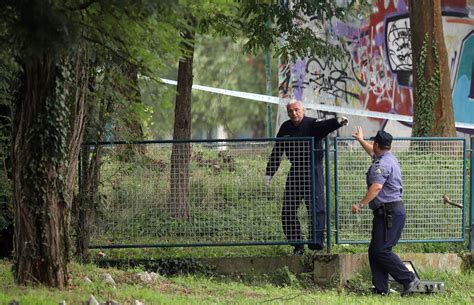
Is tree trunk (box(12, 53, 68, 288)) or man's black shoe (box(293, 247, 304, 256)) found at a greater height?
tree trunk (box(12, 53, 68, 288))

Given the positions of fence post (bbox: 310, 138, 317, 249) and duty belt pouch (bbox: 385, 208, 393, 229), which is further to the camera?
fence post (bbox: 310, 138, 317, 249)

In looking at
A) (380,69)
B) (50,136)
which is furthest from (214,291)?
(380,69)

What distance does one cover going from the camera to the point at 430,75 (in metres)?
16.4

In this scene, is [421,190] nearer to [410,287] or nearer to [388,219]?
[388,219]

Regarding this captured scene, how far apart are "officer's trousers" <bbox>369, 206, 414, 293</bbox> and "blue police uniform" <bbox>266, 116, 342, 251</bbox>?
1170 mm

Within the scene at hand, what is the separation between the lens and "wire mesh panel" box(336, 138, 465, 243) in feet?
41.7

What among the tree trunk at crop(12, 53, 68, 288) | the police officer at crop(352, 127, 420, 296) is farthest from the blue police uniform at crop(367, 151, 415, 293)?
the tree trunk at crop(12, 53, 68, 288)

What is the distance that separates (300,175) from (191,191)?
1345 millimetres

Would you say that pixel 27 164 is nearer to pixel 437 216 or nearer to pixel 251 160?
pixel 251 160

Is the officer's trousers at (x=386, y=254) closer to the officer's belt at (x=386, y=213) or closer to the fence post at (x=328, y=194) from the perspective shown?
the officer's belt at (x=386, y=213)

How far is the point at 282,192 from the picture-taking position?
12555 millimetres

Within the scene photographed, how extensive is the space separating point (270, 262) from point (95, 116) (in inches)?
112

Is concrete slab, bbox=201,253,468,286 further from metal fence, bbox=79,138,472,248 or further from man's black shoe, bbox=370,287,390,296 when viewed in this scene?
A: man's black shoe, bbox=370,287,390,296

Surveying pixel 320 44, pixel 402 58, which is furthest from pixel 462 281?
pixel 402 58
